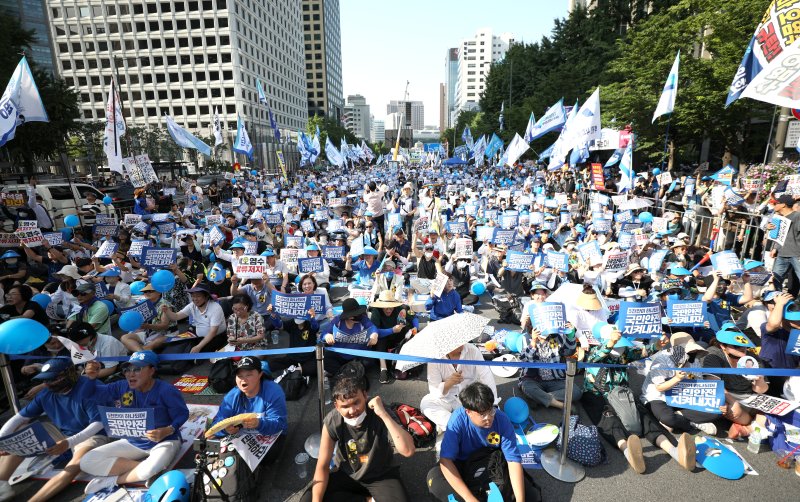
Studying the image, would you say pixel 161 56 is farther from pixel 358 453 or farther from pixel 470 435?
pixel 470 435

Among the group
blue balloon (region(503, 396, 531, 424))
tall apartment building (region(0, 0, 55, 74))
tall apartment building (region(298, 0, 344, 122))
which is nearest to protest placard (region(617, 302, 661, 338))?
blue balloon (region(503, 396, 531, 424))

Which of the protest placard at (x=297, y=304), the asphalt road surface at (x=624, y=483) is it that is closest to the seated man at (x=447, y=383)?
the asphalt road surface at (x=624, y=483)

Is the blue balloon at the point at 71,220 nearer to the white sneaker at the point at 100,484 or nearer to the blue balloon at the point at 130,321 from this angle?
the blue balloon at the point at 130,321

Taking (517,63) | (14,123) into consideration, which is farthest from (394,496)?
(517,63)

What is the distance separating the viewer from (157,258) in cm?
861

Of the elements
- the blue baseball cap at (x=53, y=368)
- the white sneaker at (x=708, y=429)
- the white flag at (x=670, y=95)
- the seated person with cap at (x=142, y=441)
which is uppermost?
the white flag at (x=670, y=95)

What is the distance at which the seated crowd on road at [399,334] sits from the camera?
3.66 metres

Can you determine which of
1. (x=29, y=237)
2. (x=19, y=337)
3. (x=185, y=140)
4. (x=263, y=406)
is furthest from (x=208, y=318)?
(x=185, y=140)

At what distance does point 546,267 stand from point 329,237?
22.2 feet

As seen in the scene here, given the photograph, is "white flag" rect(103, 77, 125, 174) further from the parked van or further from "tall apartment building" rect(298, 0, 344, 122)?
"tall apartment building" rect(298, 0, 344, 122)

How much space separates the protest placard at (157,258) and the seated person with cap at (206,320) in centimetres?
251

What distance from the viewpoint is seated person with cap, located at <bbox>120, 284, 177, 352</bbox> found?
20.6ft

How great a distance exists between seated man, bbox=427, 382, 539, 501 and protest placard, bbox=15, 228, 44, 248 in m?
10.7

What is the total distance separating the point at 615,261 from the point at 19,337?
9154mm
